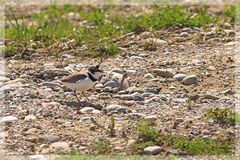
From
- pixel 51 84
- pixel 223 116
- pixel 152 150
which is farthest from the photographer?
pixel 51 84

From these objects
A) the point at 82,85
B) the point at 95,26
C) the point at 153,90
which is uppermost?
the point at 82,85

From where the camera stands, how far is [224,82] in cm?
989

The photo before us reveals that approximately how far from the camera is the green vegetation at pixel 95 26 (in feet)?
38.3

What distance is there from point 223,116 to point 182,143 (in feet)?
2.83

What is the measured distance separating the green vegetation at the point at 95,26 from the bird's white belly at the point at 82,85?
1.80 meters

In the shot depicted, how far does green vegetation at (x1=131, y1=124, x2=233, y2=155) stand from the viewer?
773 cm

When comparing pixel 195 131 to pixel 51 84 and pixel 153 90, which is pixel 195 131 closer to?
pixel 153 90

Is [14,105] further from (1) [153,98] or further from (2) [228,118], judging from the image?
(2) [228,118]

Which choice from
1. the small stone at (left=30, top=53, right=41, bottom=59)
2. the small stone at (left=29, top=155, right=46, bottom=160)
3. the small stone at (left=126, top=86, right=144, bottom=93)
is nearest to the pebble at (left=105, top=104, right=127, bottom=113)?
the small stone at (left=126, top=86, right=144, bottom=93)

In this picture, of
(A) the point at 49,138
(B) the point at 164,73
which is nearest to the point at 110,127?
(A) the point at 49,138

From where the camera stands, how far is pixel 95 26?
13.1 meters

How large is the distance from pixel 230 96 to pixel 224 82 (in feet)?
1.63

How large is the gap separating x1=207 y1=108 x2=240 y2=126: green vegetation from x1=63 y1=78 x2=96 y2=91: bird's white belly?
156 centimetres

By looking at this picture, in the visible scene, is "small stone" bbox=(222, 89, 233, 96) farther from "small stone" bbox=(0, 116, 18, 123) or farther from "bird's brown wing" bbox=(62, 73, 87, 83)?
"small stone" bbox=(0, 116, 18, 123)
